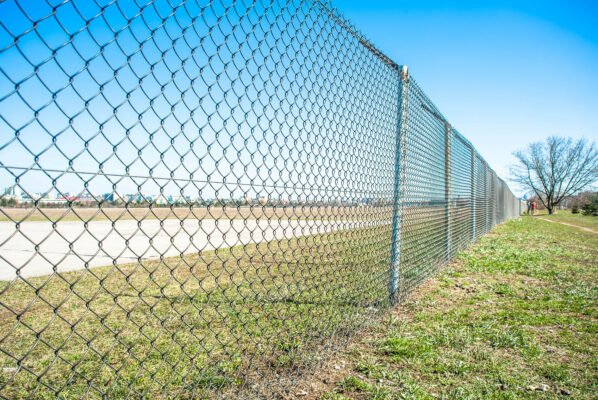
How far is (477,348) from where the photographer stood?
3533mm

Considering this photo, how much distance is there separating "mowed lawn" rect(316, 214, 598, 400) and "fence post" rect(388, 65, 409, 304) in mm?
345

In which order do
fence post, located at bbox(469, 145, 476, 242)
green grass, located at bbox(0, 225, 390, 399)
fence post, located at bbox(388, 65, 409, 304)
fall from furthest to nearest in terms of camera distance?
1. fence post, located at bbox(469, 145, 476, 242)
2. fence post, located at bbox(388, 65, 409, 304)
3. green grass, located at bbox(0, 225, 390, 399)

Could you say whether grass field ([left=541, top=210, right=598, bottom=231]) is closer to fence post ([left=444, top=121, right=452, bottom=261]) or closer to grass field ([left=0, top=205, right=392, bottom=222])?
fence post ([left=444, top=121, right=452, bottom=261])

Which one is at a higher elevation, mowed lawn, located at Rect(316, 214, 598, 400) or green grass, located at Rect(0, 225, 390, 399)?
green grass, located at Rect(0, 225, 390, 399)

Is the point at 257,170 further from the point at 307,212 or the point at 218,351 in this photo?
the point at 218,351

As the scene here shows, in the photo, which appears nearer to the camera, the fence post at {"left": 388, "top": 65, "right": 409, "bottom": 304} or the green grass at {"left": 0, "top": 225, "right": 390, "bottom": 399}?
the green grass at {"left": 0, "top": 225, "right": 390, "bottom": 399}

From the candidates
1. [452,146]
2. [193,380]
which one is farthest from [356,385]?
[452,146]

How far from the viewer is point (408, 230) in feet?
17.2

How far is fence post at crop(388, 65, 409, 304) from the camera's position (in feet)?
14.9

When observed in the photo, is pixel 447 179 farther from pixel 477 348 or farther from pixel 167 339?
pixel 167 339

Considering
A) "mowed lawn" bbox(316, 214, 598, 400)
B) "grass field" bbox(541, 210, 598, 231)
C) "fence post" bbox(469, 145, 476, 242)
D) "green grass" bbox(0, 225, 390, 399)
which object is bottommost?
"grass field" bbox(541, 210, 598, 231)

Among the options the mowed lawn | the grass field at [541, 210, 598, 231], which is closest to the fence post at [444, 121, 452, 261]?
the mowed lawn

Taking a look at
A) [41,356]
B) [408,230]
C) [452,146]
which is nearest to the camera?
[41,356]

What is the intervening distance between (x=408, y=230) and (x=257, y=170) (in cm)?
317
